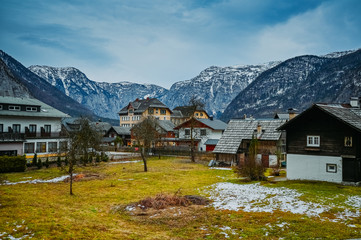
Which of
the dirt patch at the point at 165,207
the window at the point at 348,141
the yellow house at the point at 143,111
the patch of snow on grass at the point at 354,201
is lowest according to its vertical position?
the dirt patch at the point at 165,207

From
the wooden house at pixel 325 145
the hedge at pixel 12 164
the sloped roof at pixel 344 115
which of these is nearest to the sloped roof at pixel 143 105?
the hedge at pixel 12 164

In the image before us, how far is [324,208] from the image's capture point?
52.9 ft

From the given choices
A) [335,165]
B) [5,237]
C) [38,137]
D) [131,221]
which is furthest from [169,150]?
[5,237]

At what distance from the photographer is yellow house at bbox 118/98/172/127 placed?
105 metres

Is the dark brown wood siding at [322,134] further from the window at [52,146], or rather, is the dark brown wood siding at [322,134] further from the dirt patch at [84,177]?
the window at [52,146]

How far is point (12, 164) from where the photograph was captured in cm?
3488

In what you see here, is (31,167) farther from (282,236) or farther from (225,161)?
(282,236)

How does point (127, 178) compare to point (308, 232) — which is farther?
point (127, 178)

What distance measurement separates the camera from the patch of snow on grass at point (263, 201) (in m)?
16.1

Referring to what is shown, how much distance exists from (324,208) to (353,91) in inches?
7051

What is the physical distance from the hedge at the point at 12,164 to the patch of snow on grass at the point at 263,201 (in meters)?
26.1

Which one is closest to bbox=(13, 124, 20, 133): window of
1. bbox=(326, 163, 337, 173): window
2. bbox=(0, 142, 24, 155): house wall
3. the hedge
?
bbox=(0, 142, 24, 155): house wall

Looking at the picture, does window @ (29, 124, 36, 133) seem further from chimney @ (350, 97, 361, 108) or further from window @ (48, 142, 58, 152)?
chimney @ (350, 97, 361, 108)

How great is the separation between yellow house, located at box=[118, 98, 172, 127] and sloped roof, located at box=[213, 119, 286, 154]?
59.8 meters
